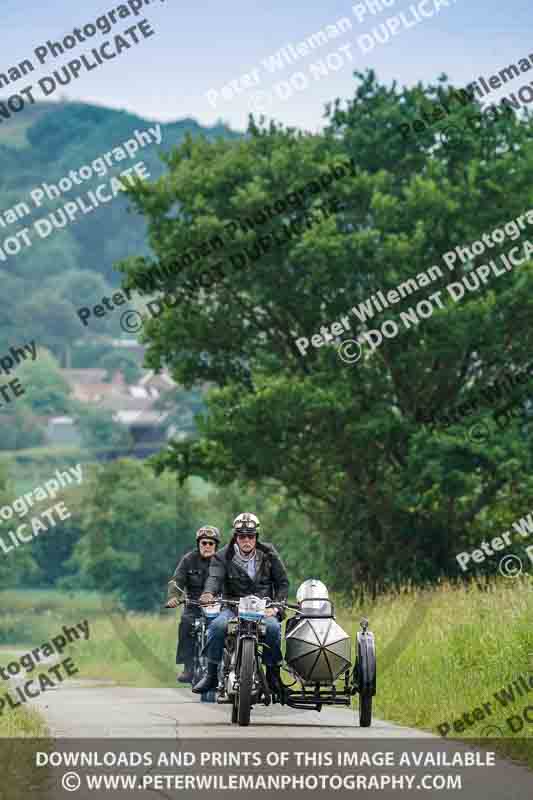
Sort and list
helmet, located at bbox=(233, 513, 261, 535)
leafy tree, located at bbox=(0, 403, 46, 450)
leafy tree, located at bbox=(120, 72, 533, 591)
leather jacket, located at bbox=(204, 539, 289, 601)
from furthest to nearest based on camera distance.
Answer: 1. leafy tree, located at bbox=(0, 403, 46, 450)
2. leafy tree, located at bbox=(120, 72, 533, 591)
3. leather jacket, located at bbox=(204, 539, 289, 601)
4. helmet, located at bbox=(233, 513, 261, 535)

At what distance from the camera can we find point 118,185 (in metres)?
39.2

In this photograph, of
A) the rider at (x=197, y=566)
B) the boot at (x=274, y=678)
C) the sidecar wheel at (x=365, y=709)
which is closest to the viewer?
the boot at (x=274, y=678)

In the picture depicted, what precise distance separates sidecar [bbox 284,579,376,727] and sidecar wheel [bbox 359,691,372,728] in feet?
0.08

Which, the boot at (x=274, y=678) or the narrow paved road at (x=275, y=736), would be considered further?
the boot at (x=274, y=678)

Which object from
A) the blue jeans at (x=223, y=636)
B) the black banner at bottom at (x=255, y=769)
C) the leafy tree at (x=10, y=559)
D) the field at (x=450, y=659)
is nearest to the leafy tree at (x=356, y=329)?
the field at (x=450, y=659)

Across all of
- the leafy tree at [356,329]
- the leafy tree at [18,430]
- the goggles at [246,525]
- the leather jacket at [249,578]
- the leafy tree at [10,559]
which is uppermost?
the leafy tree at [18,430]

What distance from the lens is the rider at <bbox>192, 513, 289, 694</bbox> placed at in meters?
14.6

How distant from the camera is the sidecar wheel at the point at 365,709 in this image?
14.4 meters

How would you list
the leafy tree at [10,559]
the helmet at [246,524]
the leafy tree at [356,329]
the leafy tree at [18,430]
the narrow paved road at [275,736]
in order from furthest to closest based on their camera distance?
the leafy tree at [18,430]
the leafy tree at [10,559]
the leafy tree at [356,329]
the helmet at [246,524]
the narrow paved road at [275,736]

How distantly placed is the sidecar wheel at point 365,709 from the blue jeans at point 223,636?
798 mm

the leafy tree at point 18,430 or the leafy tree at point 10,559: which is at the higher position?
the leafy tree at point 18,430

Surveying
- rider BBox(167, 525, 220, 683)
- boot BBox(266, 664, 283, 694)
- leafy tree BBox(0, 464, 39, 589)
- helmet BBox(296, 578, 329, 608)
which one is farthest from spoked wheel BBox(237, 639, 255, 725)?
leafy tree BBox(0, 464, 39, 589)

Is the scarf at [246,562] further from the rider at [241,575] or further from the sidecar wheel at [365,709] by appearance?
the sidecar wheel at [365,709]

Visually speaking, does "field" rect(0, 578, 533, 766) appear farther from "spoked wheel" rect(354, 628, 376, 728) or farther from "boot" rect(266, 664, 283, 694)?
"boot" rect(266, 664, 283, 694)
